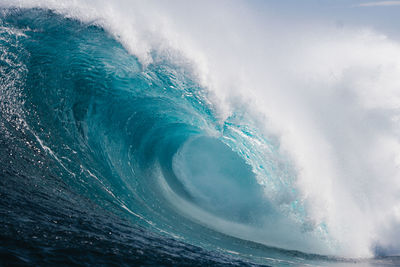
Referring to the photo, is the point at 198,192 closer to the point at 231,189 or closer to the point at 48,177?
the point at 231,189

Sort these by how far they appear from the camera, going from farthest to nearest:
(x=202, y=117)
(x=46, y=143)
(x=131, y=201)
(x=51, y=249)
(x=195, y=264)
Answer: (x=202, y=117)
(x=131, y=201)
(x=46, y=143)
(x=195, y=264)
(x=51, y=249)

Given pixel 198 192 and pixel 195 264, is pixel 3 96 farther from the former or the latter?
pixel 198 192

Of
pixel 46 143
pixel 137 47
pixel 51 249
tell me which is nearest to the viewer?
pixel 51 249

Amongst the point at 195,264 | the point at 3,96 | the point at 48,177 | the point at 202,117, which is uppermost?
the point at 202,117

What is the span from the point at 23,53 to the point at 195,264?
737cm

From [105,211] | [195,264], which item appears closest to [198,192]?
[105,211]

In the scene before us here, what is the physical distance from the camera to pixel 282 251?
7.77 m

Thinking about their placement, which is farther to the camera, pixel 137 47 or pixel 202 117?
pixel 202 117

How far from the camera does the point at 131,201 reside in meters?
7.08

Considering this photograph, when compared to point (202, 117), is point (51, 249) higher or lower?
lower

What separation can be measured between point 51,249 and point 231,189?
7736 millimetres

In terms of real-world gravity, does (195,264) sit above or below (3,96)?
below

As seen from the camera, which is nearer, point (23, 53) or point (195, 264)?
point (195, 264)

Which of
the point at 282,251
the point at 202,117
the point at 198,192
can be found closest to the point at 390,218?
the point at 282,251
